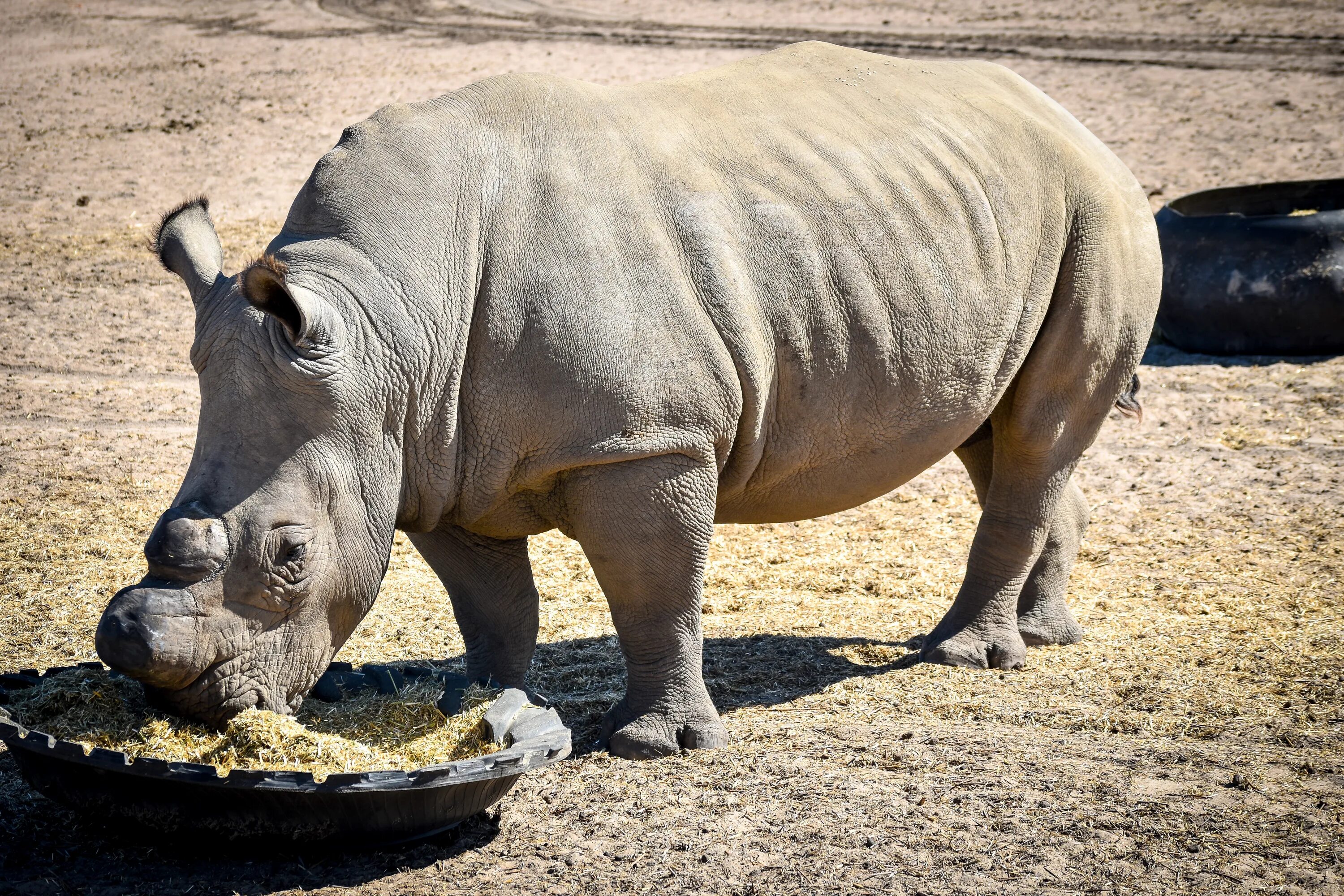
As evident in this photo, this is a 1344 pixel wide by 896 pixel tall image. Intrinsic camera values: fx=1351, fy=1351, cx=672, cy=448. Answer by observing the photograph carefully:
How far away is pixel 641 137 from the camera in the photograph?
4.56 metres

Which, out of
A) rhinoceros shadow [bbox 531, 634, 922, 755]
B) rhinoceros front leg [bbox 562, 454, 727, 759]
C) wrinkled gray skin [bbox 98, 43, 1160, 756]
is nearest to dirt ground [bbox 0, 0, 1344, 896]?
rhinoceros shadow [bbox 531, 634, 922, 755]

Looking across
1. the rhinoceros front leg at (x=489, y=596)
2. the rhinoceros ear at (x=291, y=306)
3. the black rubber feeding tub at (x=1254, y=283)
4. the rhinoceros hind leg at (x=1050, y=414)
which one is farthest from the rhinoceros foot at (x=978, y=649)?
the black rubber feeding tub at (x=1254, y=283)

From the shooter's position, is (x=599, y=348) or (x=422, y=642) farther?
(x=422, y=642)

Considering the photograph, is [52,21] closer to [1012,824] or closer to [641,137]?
[641,137]

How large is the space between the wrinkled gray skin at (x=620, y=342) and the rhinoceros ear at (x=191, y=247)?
1cm

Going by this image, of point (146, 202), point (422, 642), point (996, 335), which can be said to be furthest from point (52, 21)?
point (996, 335)

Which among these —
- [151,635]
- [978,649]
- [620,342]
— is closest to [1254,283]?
[978,649]

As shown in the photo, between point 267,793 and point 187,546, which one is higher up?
point 187,546

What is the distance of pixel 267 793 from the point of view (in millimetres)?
3617

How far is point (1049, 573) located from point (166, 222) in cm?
405

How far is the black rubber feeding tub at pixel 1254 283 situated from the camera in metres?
10.3

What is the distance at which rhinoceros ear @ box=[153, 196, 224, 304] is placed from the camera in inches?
166

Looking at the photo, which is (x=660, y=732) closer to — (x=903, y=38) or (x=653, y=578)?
(x=653, y=578)

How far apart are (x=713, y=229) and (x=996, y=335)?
1.30 metres
